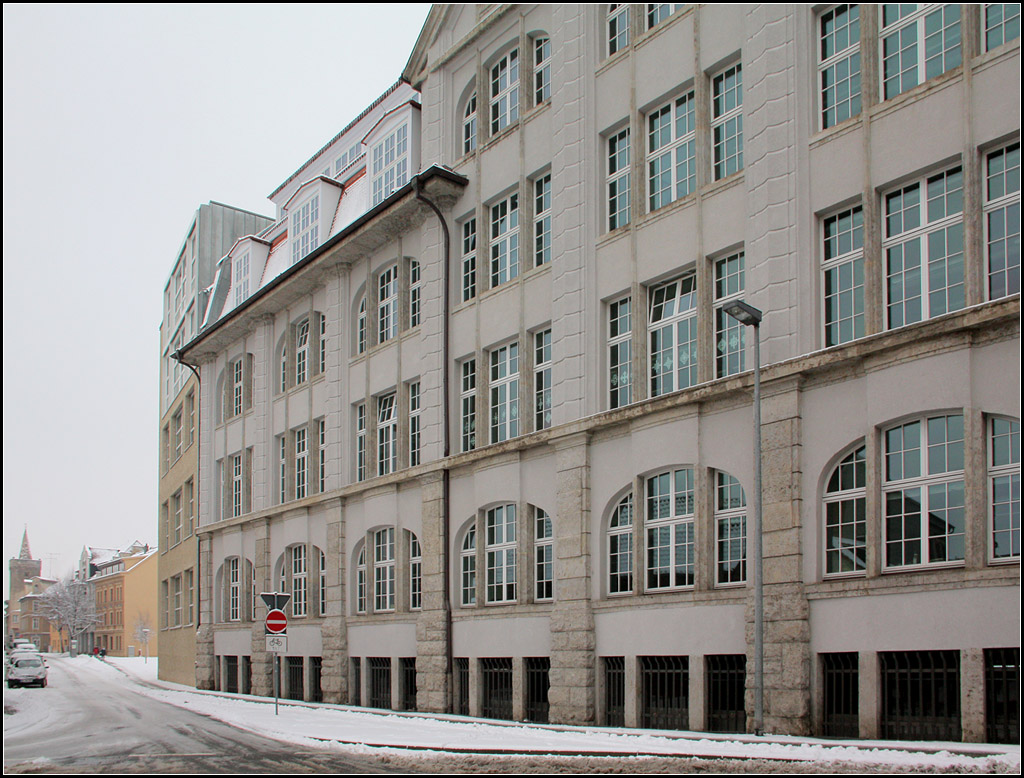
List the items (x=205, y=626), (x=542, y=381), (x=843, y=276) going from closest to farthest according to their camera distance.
A: (x=843, y=276) < (x=542, y=381) < (x=205, y=626)

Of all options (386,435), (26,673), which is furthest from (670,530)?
(26,673)

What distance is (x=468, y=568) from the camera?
24766 mm

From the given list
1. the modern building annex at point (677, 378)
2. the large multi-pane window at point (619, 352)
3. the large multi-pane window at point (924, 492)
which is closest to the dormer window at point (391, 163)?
the modern building annex at point (677, 378)

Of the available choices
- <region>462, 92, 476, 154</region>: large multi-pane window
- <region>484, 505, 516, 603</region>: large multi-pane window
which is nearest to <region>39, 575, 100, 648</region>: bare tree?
<region>462, 92, 476, 154</region>: large multi-pane window

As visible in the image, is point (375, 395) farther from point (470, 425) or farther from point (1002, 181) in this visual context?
point (1002, 181)

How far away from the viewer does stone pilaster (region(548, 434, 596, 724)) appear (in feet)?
65.7

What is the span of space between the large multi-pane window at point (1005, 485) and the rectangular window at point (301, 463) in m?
22.7

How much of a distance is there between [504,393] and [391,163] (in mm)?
9371

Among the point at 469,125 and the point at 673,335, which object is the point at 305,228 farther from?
the point at 673,335

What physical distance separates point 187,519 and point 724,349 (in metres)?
34.5

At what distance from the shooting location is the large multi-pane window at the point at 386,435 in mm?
28422

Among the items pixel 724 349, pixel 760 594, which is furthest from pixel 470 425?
pixel 760 594

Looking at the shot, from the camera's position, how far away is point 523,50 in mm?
24281

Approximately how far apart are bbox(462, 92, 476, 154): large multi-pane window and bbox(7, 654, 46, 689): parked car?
31.7m
